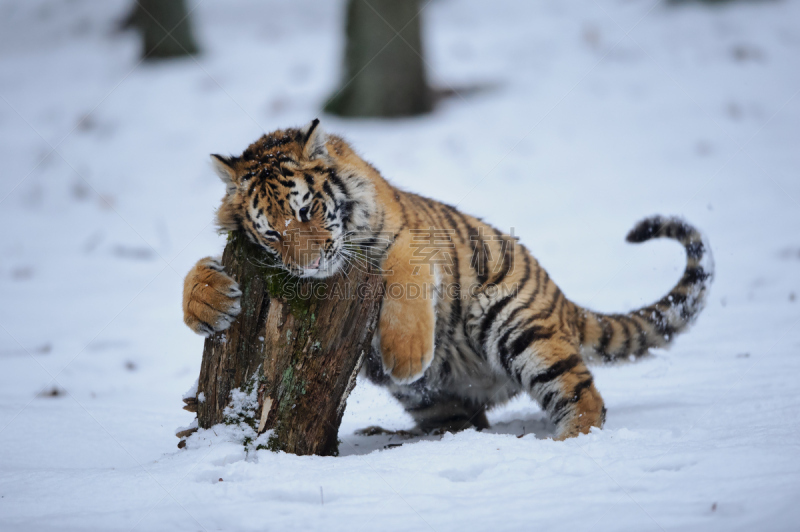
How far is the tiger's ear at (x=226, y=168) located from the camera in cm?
304

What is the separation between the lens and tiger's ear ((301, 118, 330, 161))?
3.05 meters

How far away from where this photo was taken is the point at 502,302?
3.43 m

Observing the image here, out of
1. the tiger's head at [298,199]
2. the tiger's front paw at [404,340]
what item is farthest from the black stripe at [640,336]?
the tiger's head at [298,199]

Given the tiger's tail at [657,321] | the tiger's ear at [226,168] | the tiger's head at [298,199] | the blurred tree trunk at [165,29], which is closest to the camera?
the tiger's head at [298,199]

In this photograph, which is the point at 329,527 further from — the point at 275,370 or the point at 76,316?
the point at 76,316

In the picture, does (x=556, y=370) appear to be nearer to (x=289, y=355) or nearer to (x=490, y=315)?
(x=490, y=315)

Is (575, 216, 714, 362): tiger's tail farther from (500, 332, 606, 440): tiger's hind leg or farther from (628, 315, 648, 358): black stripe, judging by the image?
(500, 332, 606, 440): tiger's hind leg

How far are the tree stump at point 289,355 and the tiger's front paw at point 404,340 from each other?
192mm

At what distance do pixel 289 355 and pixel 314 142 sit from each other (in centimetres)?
110

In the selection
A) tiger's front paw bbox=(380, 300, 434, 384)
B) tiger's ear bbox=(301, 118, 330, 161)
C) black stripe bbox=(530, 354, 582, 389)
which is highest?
tiger's ear bbox=(301, 118, 330, 161)

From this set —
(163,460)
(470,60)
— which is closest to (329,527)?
(163,460)

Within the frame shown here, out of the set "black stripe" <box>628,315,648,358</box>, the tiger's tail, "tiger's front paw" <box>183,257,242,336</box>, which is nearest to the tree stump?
"tiger's front paw" <box>183,257,242,336</box>

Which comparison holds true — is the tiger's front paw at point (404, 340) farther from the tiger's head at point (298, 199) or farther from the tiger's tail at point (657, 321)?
the tiger's tail at point (657, 321)

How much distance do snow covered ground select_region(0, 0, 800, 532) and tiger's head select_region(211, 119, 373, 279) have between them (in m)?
0.85
